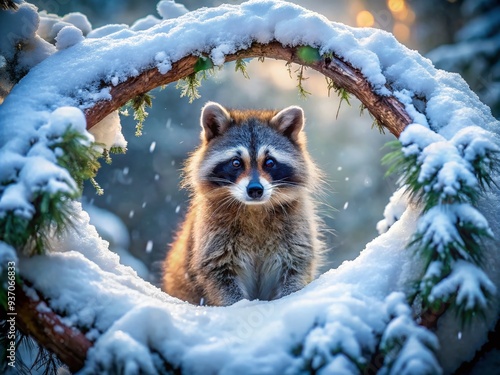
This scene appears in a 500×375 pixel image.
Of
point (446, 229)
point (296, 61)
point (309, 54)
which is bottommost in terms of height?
point (446, 229)

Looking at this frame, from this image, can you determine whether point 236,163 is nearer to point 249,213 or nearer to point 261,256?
point 249,213

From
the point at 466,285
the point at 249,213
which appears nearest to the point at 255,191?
the point at 249,213

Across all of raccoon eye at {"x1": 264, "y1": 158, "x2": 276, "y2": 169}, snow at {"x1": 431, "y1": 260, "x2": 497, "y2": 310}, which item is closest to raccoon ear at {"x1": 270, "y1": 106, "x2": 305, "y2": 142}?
raccoon eye at {"x1": 264, "y1": 158, "x2": 276, "y2": 169}

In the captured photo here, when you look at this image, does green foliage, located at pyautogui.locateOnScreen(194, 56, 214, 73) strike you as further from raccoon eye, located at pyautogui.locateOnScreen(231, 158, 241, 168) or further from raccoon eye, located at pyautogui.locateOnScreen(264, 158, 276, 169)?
raccoon eye, located at pyautogui.locateOnScreen(264, 158, 276, 169)

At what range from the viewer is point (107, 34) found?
12.6 ft

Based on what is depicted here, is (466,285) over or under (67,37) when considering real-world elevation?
under

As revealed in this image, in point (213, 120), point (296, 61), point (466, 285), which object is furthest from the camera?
point (213, 120)

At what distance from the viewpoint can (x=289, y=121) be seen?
14.5 ft

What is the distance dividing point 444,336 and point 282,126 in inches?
93.6

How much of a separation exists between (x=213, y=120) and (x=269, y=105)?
7.07 m

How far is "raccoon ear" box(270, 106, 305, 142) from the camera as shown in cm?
439

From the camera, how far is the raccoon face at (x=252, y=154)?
161 inches

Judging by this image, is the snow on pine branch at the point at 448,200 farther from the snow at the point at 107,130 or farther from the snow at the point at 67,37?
the snow at the point at 67,37

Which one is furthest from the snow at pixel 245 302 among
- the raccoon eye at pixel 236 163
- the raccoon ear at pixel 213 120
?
the raccoon eye at pixel 236 163
